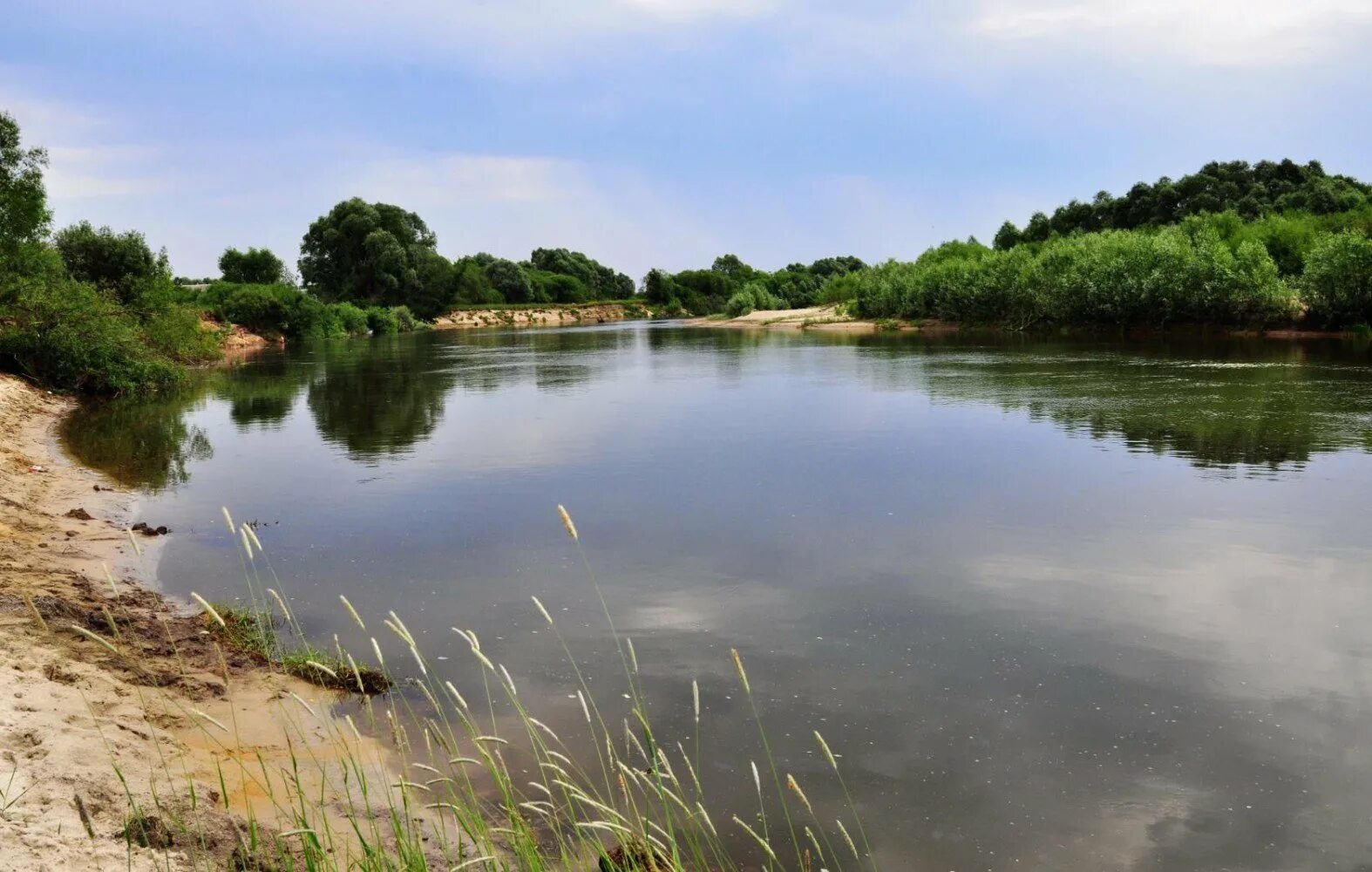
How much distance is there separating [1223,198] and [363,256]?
274 ft

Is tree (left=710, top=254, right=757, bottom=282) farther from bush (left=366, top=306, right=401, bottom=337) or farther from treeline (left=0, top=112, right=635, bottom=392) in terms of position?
bush (left=366, top=306, right=401, bottom=337)

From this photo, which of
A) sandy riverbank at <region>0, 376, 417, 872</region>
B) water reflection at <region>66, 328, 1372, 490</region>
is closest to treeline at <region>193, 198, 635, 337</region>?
water reflection at <region>66, 328, 1372, 490</region>

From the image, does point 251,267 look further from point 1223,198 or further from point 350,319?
point 1223,198

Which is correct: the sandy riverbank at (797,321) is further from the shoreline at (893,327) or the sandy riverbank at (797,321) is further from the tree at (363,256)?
the tree at (363,256)

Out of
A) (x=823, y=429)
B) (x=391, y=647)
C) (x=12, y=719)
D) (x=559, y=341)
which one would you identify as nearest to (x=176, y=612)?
(x=391, y=647)

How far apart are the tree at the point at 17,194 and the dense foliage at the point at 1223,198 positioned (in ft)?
225

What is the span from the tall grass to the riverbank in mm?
107824

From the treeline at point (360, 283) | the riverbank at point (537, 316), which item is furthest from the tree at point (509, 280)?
the riverbank at point (537, 316)

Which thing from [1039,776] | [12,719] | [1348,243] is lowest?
[1039,776]

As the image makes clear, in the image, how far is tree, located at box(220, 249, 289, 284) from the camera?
9888cm

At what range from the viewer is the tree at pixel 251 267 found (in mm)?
98875

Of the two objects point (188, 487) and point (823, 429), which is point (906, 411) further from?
point (188, 487)

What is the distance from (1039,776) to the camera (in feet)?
21.1

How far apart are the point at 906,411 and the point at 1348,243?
105 feet
